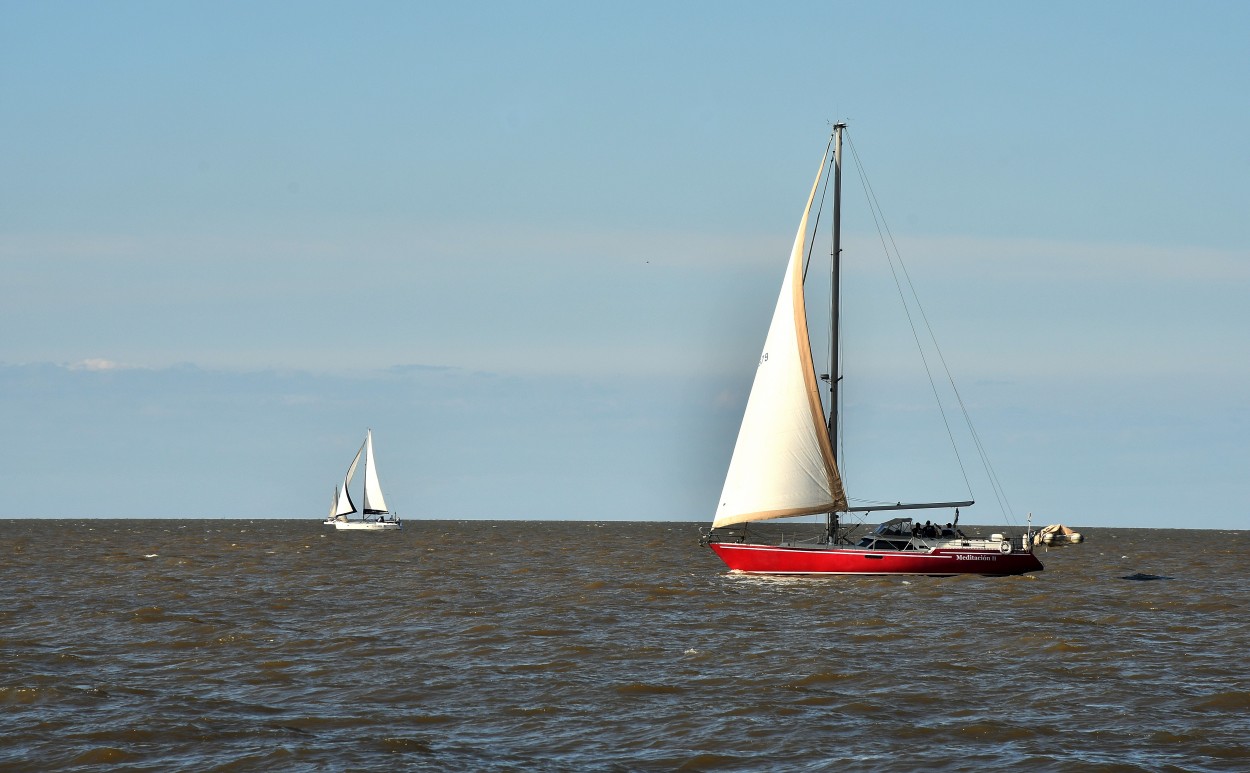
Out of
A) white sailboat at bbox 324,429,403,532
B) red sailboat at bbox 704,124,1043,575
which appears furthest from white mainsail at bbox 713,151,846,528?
white sailboat at bbox 324,429,403,532

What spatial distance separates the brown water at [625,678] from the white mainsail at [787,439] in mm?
3031

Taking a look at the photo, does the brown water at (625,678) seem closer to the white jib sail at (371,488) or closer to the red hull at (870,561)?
the red hull at (870,561)

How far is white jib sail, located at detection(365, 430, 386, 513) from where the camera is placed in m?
156

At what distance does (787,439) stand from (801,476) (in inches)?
55.4

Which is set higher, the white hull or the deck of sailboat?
the white hull

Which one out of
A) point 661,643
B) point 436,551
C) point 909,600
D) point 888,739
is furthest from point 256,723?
point 436,551

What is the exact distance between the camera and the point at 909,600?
44.5 meters

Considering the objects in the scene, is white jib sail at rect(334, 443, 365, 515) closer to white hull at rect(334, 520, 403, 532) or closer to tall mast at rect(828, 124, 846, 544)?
white hull at rect(334, 520, 403, 532)

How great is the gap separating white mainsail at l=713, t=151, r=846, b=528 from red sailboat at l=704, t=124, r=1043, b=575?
35mm

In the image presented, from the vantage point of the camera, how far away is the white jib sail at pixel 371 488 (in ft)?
513

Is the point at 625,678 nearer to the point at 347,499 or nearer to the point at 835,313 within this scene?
the point at 835,313

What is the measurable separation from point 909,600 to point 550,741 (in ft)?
84.9

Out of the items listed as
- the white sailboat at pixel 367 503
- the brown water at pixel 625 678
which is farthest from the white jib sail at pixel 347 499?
the brown water at pixel 625 678

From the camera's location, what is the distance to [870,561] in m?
50.1
